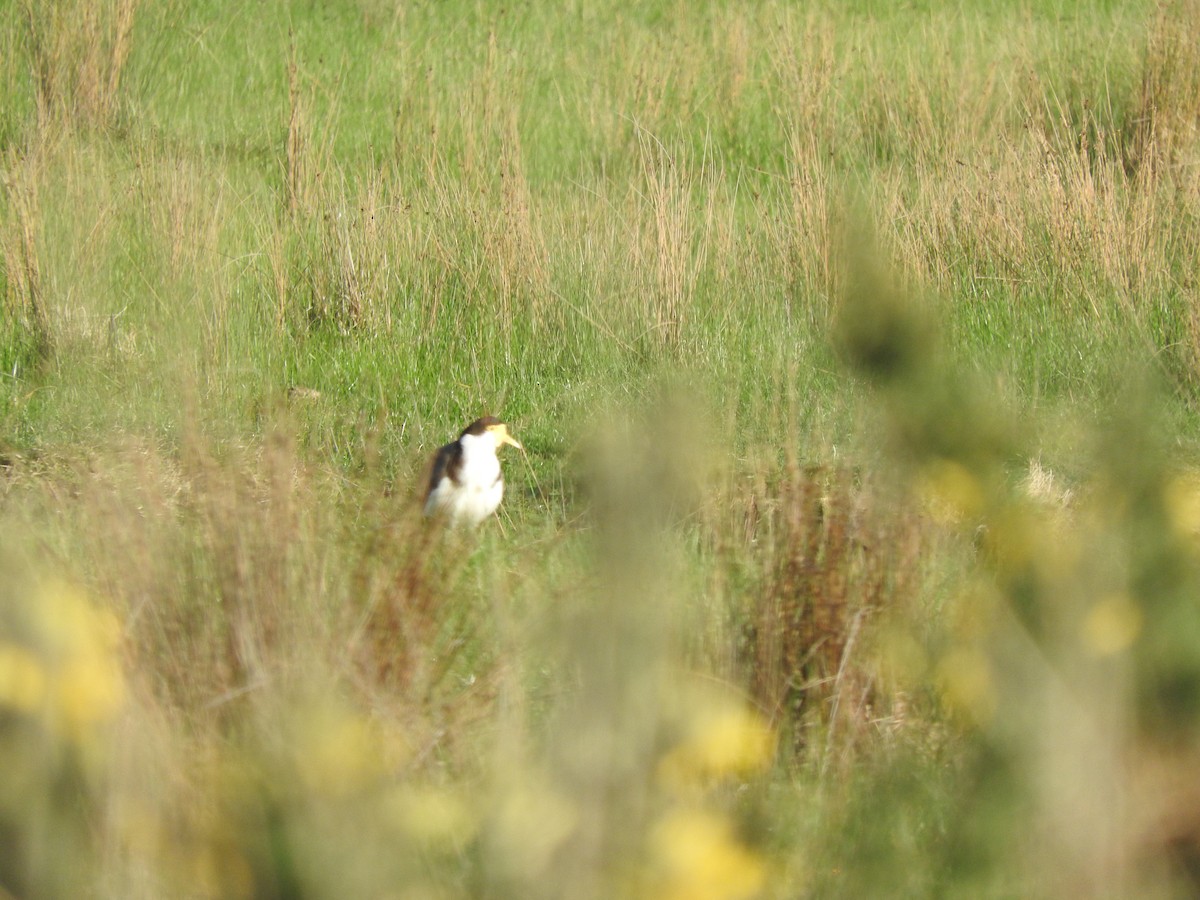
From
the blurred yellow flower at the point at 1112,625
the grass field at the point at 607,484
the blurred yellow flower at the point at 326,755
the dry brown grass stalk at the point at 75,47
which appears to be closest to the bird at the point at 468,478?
the grass field at the point at 607,484

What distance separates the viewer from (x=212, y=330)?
17.6 feet

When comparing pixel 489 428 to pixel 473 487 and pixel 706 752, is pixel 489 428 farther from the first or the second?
pixel 706 752

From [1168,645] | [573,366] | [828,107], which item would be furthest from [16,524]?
[828,107]

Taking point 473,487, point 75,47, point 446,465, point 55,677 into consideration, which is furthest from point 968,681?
point 75,47

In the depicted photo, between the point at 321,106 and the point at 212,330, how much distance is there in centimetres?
409

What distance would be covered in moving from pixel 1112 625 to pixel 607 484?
0.86m

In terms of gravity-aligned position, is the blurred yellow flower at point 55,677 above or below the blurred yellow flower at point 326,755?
below

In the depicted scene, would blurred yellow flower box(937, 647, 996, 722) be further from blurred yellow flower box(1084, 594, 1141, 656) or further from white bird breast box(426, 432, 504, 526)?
white bird breast box(426, 432, 504, 526)

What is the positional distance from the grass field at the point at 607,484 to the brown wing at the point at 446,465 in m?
0.10

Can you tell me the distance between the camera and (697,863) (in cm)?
138

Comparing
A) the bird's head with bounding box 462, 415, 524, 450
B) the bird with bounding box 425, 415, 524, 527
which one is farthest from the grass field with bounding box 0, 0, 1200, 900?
the bird's head with bounding box 462, 415, 524, 450

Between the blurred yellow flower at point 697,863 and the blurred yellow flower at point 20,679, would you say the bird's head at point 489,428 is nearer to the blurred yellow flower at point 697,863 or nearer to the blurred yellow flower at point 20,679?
the blurred yellow flower at point 20,679

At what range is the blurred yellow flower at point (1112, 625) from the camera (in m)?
1.51

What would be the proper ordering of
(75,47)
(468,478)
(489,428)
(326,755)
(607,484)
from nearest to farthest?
(607,484), (326,755), (468,478), (489,428), (75,47)
